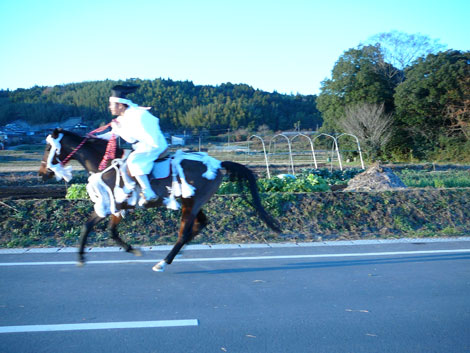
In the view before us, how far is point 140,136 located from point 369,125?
25731mm

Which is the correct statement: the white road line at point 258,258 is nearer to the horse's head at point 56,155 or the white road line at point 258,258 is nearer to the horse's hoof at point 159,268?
the horse's hoof at point 159,268

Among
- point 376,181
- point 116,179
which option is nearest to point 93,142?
point 116,179

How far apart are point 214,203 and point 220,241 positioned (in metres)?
1.27

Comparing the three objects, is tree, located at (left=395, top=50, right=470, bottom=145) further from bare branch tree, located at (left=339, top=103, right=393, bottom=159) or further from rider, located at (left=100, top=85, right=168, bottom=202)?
rider, located at (left=100, top=85, right=168, bottom=202)

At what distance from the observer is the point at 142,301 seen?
454cm

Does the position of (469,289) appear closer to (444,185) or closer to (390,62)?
(444,185)

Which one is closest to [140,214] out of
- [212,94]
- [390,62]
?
[390,62]

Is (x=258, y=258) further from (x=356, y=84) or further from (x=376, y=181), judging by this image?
(x=356, y=84)

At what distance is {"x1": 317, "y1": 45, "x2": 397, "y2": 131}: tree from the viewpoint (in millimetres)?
32062

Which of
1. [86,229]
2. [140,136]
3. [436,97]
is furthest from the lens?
[436,97]

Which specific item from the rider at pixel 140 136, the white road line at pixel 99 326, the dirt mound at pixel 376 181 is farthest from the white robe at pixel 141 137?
the dirt mound at pixel 376 181

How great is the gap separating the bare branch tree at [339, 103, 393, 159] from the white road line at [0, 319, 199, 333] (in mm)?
26494

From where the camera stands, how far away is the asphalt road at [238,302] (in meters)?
3.59

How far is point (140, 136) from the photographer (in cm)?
550
